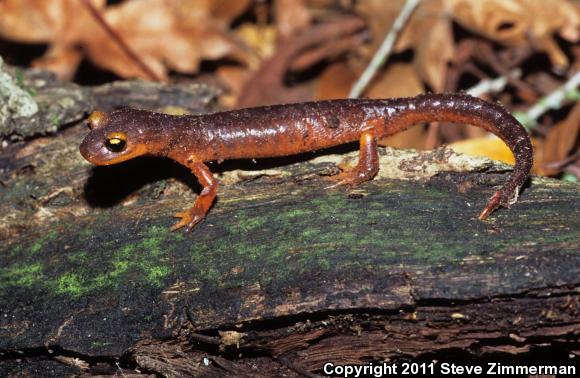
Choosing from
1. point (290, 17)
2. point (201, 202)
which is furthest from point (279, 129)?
point (290, 17)

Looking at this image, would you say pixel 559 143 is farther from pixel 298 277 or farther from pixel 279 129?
pixel 298 277

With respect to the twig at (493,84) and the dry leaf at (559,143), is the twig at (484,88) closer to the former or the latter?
the twig at (493,84)

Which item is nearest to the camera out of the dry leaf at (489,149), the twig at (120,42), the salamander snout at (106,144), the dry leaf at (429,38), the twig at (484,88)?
the salamander snout at (106,144)

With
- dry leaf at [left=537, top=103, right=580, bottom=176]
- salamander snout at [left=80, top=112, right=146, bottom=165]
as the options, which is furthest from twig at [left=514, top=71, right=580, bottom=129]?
salamander snout at [left=80, top=112, right=146, bottom=165]

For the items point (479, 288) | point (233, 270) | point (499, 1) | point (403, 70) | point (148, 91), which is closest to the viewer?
point (479, 288)

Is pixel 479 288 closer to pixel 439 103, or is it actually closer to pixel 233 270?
pixel 233 270

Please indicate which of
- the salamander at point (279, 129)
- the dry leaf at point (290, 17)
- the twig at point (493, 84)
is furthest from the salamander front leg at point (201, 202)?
the dry leaf at point (290, 17)

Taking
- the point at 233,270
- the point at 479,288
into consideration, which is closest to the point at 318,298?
the point at 233,270
